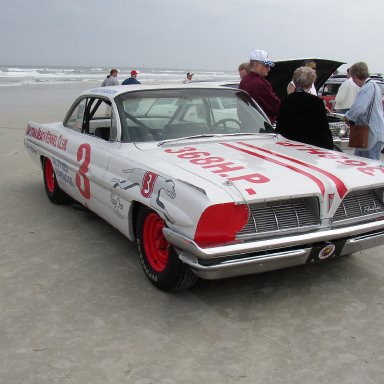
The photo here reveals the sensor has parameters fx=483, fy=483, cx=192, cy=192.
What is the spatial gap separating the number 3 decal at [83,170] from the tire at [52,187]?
1.00 metres

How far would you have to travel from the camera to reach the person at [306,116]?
15.4 ft

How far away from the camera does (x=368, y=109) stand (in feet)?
17.8

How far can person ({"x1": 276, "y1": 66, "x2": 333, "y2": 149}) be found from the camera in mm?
4695

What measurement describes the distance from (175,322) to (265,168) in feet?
4.00

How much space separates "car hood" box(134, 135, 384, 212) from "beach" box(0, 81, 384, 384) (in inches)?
30.8

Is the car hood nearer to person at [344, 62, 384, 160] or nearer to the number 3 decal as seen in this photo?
the number 3 decal

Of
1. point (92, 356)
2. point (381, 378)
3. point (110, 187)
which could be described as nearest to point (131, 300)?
point (92, 356)

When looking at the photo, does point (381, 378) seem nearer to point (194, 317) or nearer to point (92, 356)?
point (194, 317)

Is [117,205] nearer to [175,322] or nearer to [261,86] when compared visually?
[175,322]

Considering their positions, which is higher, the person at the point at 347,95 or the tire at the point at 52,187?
the person at the point at 347,95

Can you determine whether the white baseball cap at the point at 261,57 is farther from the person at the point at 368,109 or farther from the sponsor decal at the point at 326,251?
the sponsor decal at the point at 326,251

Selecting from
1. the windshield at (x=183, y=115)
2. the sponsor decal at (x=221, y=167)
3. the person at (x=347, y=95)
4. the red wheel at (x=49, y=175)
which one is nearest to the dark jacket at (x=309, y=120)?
the windshield at (x=183, y=115)

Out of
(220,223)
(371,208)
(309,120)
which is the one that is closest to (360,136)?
(309,120)

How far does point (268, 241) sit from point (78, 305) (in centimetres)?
135
